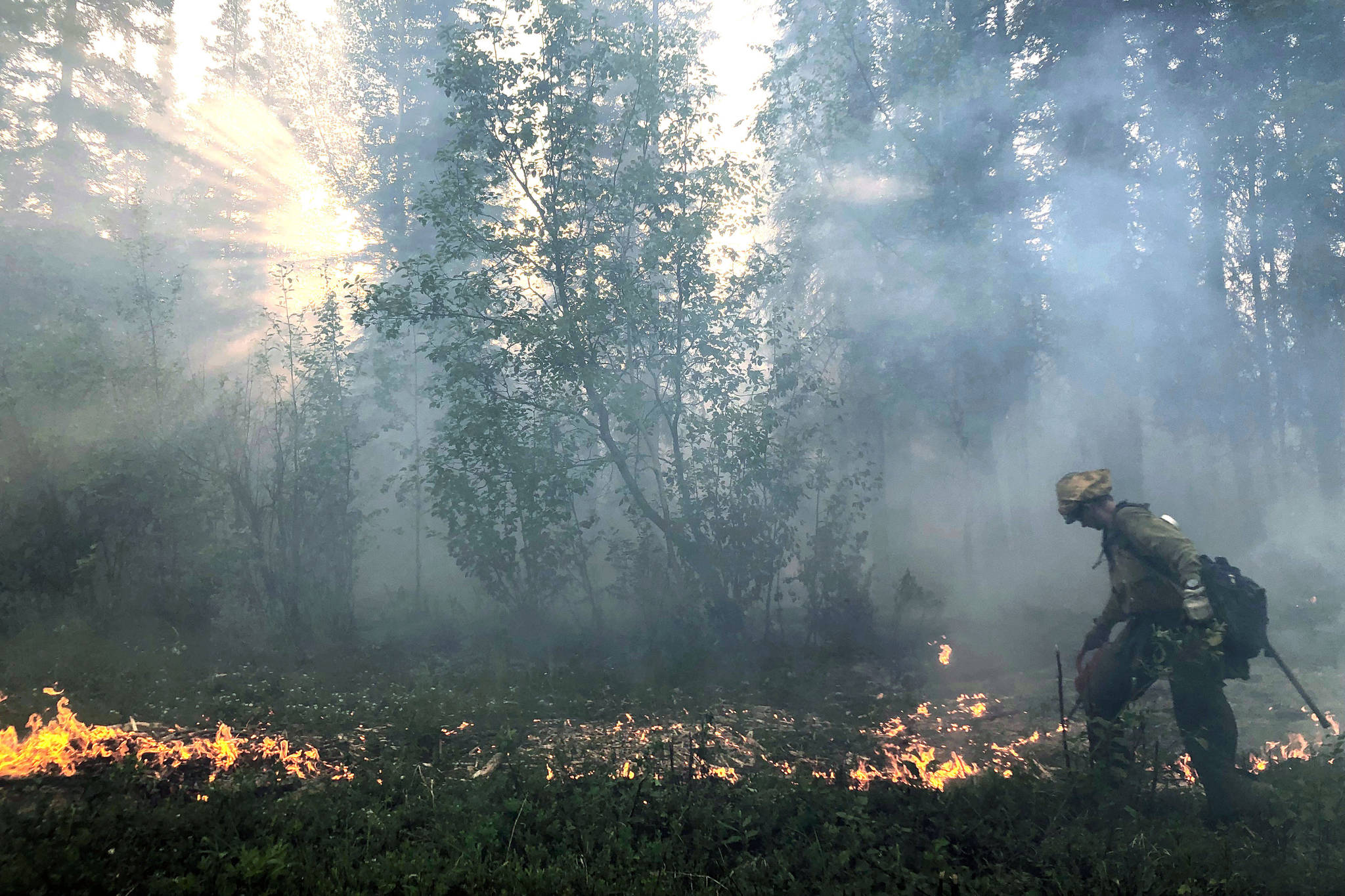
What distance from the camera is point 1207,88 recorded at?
14445mm

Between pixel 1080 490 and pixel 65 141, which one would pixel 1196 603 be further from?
pixel 65 141

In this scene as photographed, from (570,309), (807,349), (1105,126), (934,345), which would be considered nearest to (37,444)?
(570,309)

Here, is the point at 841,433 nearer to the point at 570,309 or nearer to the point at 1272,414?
the point at 570,309

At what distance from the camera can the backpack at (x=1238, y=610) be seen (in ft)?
17.1

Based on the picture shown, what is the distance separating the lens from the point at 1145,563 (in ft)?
18.7

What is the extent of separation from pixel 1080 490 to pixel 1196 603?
4.20ft

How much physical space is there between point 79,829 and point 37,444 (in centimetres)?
823

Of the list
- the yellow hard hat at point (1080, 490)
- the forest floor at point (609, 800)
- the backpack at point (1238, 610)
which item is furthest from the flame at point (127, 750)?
the backpack at point (1238, 610)

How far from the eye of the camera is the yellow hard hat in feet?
19.9

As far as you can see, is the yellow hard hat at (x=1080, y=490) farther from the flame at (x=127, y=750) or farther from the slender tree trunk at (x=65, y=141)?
the slender tree trunk at (x=65, y=141)

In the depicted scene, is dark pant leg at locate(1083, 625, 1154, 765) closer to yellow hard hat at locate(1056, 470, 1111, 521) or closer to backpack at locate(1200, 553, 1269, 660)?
backpack at locate(1200, 553, 1269, 660)

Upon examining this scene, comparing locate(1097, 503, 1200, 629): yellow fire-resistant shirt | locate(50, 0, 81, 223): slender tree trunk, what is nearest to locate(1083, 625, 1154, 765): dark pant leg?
locate(1097, 503, 1200, 629): yellow fire-resistant shirt

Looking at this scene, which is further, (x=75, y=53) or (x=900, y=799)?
(x=75, y=53)

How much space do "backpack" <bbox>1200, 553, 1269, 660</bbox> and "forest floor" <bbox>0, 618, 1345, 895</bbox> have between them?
0.86 metres
